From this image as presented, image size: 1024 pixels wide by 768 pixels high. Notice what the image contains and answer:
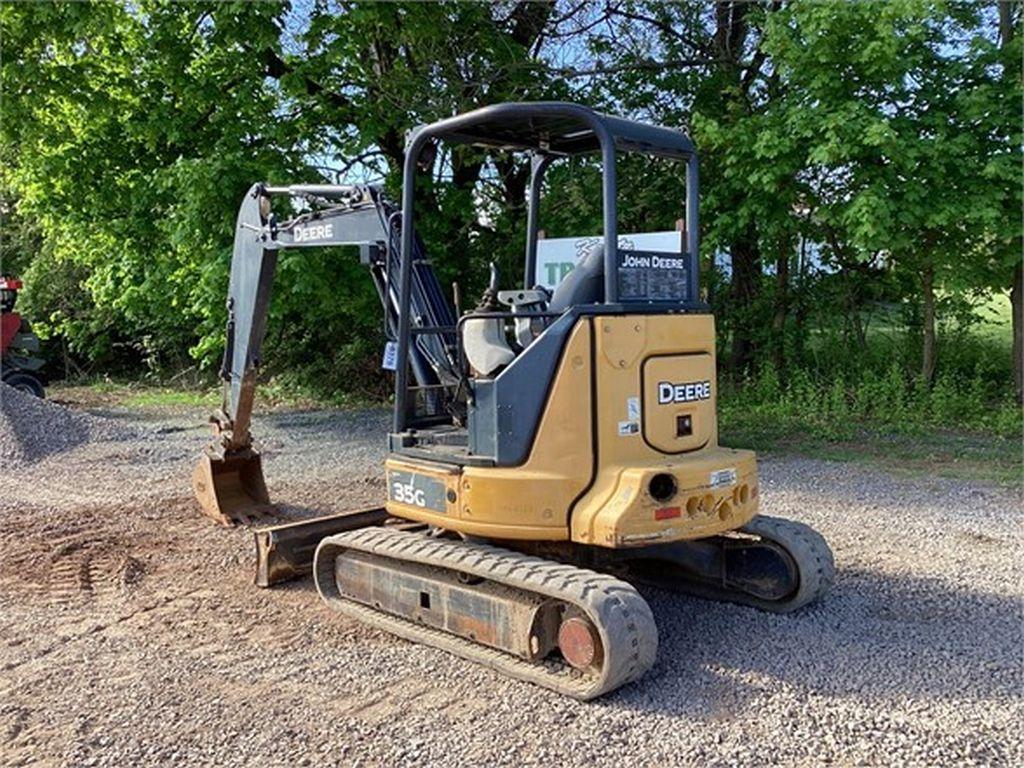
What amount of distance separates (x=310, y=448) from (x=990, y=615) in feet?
24.7

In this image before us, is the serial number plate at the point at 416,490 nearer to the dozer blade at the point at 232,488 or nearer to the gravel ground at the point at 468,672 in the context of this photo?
the gravel ground at the point at 468,672

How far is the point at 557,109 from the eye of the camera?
14.6 feet

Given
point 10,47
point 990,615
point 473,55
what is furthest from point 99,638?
point 473,55

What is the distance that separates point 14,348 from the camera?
1438 centimetres

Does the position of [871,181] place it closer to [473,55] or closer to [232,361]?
[473,55]

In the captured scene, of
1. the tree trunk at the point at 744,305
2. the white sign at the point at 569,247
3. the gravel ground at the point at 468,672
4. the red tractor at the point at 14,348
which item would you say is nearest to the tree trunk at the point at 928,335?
the tree trunk at the point at 744,305

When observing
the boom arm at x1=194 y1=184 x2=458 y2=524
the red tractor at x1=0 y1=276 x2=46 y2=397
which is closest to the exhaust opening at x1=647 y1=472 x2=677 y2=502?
the boom arm at x1=194 y1=184 x2=458 y2=524

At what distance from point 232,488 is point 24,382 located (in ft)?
26.9

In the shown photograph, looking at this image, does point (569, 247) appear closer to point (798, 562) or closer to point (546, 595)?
point (798, 562)

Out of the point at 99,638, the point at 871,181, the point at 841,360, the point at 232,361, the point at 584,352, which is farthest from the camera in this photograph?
the point at 841,360

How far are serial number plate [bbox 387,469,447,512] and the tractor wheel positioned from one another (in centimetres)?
1074

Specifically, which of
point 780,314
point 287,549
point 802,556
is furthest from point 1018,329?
point 287,549

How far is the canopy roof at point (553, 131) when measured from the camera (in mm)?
A: 4461

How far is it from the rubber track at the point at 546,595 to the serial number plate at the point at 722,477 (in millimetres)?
683
